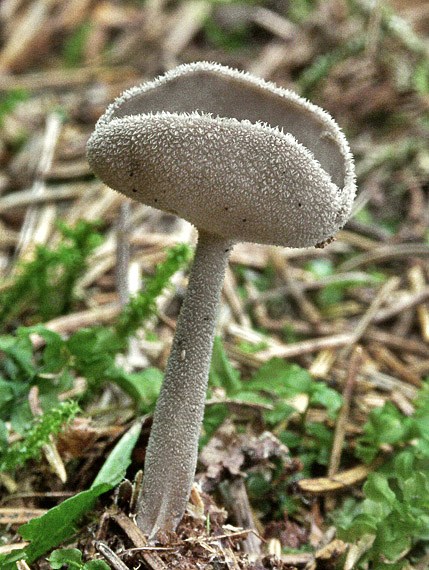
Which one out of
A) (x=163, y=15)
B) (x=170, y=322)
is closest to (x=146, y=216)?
(x=170, y=322)

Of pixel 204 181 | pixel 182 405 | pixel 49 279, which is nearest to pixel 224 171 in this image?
pixel 204 181

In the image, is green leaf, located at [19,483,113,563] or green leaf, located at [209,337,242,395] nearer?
green leaf, located at [19,483,113,563]

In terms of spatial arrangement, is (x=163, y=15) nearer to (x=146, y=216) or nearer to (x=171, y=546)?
→ (x=146, y=216)

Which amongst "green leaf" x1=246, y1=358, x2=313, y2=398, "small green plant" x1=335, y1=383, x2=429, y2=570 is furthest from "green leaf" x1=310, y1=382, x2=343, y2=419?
"small green plant" x1=335, y1=383, x2=429, y2=570

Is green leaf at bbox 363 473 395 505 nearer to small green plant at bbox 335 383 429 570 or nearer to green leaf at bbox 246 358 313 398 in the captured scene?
small green plant at bbox 335 383 429 570

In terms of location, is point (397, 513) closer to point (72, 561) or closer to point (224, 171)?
point (72, 561)

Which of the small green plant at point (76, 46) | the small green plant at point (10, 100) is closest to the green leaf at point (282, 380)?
the small green plant at point (10, 100)
